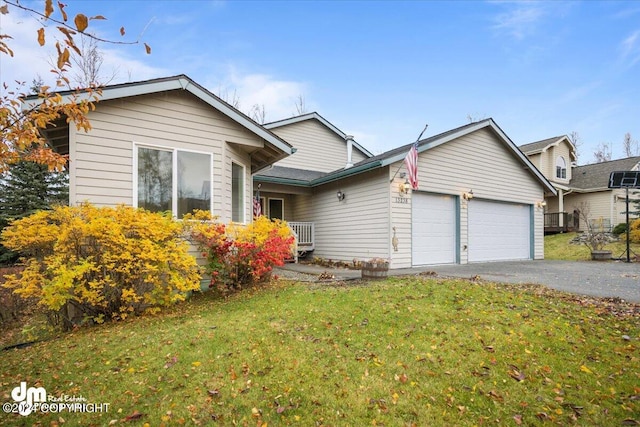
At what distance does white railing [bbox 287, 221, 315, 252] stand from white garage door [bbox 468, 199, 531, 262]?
5.98m

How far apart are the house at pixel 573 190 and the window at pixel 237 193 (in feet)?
69.6

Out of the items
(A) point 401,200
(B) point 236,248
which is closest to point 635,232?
(A) point 401,200

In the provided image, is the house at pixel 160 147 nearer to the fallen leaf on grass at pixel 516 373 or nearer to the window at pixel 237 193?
the window at pixel 237 193

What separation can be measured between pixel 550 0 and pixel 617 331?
11.6m

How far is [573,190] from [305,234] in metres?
19.9

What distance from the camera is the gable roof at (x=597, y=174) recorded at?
22422 millimetres

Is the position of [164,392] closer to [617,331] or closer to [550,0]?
[617,331]

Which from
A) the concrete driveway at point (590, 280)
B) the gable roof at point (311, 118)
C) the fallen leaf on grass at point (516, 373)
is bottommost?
the fallen leaf on grass at point (516, 373)

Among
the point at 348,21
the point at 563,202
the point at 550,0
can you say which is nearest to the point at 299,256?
the point at 348,21

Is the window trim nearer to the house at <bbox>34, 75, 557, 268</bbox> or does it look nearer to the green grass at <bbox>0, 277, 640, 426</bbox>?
the house at <bbox>34, 75, 557, 268</bbox>

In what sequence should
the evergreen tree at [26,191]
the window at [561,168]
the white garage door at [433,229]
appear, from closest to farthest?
the white garage door at [433,229]
the evergreen tree at [26,191]
the window at [561,168]

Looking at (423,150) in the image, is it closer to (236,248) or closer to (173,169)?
(236,248)
